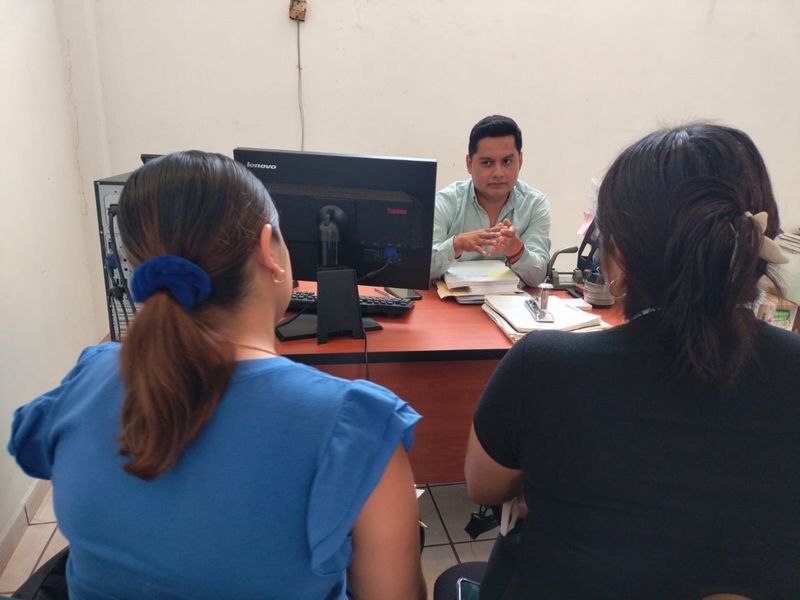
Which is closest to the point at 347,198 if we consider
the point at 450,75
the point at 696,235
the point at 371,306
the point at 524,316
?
the point at 371,306

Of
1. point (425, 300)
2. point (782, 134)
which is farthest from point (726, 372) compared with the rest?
point (782, 134)

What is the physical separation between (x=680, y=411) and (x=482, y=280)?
1140 mm

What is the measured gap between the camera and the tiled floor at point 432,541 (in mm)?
1632

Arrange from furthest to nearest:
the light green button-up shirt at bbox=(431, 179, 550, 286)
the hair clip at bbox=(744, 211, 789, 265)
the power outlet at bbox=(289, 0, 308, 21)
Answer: the power outlet at bbox=(289, 0, 308, 21)
the light green button-up shirt at bbox=(431, 179, 550, 286)
the hair clip at bbox=(744, 211, 789, 265)

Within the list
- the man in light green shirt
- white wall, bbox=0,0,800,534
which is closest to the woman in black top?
the man in light green shirt

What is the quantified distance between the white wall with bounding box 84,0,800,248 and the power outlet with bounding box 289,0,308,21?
0.13 ft

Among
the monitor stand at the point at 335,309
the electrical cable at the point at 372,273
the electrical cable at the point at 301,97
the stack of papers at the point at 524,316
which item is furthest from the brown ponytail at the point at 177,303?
the electrical cable at the point at 301,97

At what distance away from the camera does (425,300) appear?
1.79 meters

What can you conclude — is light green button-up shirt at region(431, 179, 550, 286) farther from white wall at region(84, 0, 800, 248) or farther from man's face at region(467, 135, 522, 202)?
white wall at region(84, 0, 800, 248)

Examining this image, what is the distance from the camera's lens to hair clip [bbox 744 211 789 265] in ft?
2.28

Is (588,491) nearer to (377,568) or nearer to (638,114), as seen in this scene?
(377,568)

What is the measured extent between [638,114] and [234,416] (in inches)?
127

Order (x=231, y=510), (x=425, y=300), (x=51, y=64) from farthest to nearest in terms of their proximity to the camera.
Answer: (x=51, y=64) < (x=425, y=300) < (x=231, y=510)

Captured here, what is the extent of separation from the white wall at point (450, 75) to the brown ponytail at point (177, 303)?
7.26ft
